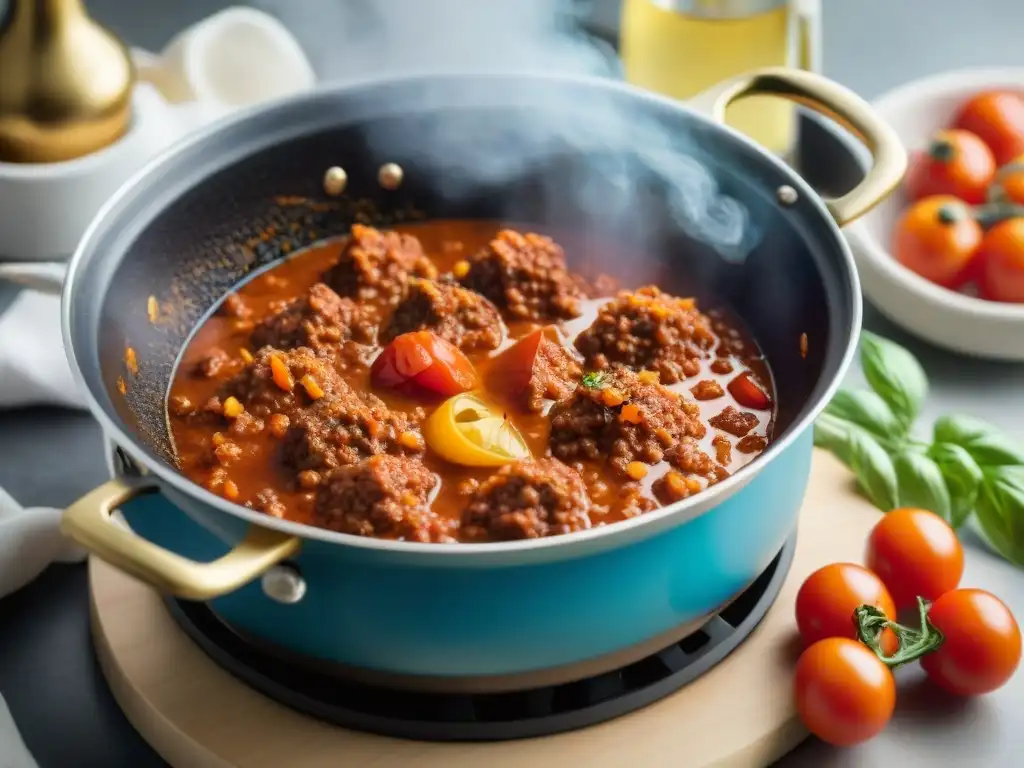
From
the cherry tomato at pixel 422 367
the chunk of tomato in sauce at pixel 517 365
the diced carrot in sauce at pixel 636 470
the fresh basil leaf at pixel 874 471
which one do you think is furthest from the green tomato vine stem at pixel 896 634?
the cherry tomato at pixel 422 367

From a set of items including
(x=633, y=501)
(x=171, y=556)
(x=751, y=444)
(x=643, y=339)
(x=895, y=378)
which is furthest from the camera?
(x=895, y=378)

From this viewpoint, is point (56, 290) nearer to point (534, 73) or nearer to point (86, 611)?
point (86, 611)

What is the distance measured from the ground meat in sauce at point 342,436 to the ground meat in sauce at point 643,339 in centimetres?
48

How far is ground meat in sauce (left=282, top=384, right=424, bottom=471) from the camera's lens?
103 inches

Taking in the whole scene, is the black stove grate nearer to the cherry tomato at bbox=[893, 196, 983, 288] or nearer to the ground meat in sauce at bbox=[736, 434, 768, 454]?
the ground meat in sauce at bbox=[736, 434, 768, 454]

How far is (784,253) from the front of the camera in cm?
287

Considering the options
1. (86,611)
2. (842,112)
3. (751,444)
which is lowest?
(86,611)

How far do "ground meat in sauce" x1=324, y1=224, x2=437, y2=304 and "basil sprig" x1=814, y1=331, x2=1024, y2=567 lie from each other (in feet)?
3.38

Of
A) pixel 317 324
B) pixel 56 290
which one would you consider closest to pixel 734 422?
pixel 317 324

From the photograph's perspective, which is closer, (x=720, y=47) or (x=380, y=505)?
(x=380, y=505)

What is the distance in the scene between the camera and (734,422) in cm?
282

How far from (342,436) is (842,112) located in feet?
4.12

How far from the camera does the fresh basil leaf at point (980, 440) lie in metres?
2.82

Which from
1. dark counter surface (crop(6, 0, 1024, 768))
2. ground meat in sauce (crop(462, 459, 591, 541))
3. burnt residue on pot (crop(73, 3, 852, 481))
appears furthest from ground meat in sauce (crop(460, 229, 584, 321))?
dark counter surface (crop(6, 0, 1024, 768))
